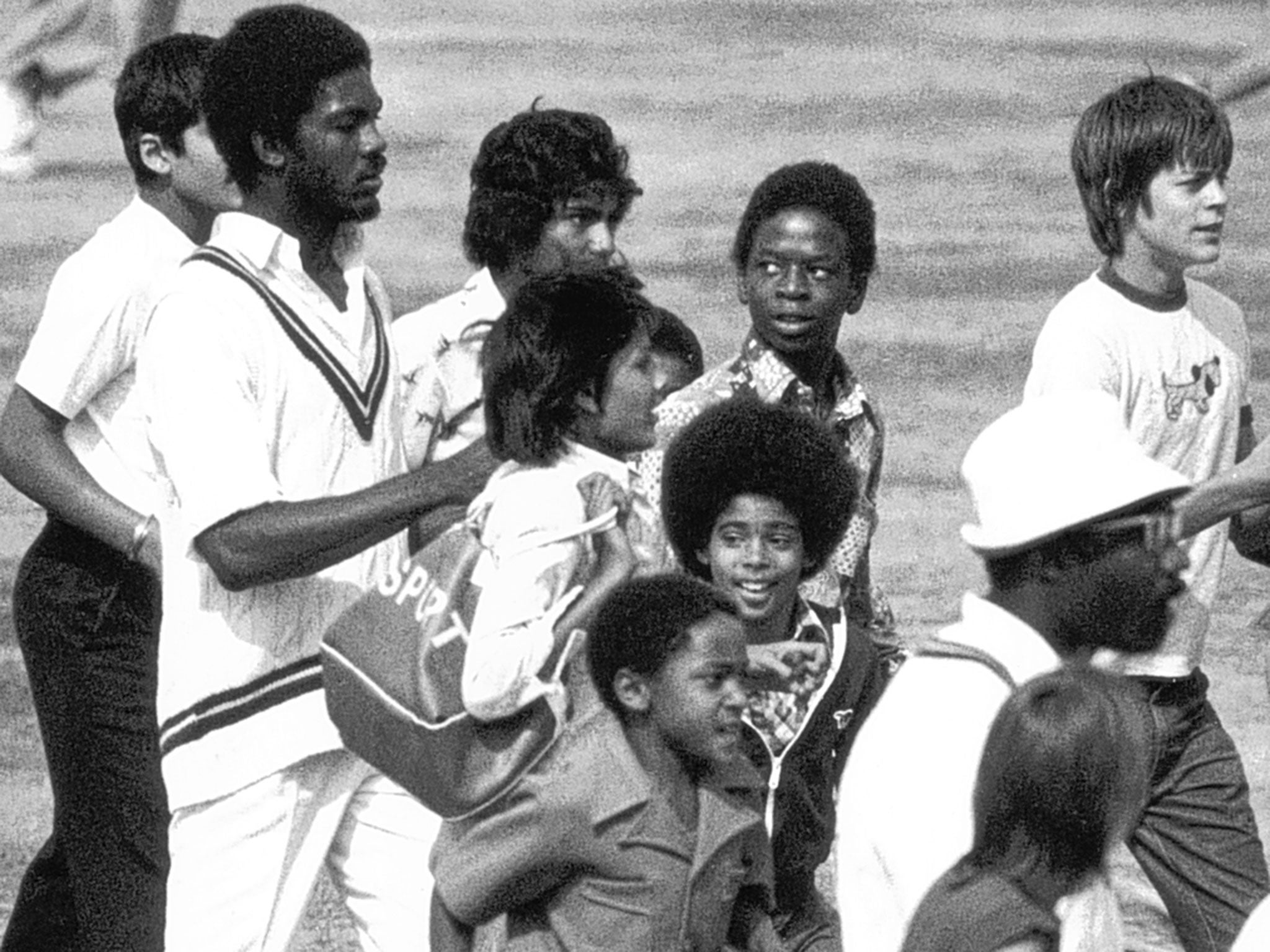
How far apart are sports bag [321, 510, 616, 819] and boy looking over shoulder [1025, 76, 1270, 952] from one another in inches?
54.1

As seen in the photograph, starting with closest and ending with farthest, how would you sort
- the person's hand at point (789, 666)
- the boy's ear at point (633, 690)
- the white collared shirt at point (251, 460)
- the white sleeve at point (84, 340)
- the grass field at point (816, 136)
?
1. the boy's ear at point (633, 690)
2. the white collared shirt at point (251, 460)
3. the person's hand at point (789, 666)
4. the white sleeve at point (84, 340)
5. the grass field at point (816, 136)

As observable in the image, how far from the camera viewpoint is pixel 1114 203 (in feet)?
20.5

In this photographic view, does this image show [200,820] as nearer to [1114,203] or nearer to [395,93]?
[1114,203]

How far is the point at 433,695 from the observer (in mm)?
4758

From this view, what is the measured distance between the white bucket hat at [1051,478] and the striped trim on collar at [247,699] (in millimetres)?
1266

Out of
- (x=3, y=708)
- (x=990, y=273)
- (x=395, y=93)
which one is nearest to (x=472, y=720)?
(x=3, y=708)

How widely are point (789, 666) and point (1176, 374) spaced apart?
101 centimetres

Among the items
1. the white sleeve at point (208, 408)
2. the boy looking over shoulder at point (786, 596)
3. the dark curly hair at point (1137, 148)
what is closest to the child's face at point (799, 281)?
the dark curly hair at point (1137, 148)

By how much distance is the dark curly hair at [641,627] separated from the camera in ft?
15.6

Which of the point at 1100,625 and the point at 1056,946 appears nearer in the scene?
the point at 1056,946

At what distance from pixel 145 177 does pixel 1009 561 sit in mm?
2445

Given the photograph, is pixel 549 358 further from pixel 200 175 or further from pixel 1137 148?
pixel 1137 148

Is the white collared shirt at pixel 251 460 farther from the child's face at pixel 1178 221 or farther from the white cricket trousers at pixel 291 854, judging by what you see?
the child's face at pixel 1178 221

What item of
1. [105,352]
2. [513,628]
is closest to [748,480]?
[513,628]
